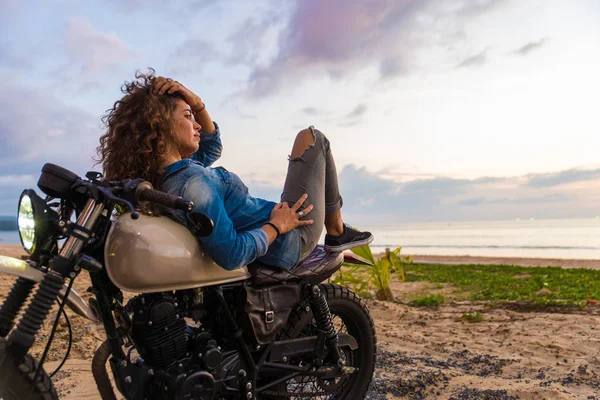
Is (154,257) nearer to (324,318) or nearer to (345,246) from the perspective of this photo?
(324,318)

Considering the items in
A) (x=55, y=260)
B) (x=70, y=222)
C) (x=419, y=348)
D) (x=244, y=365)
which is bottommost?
(x=419, y=348)

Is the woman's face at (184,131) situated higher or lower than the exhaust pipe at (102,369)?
higher

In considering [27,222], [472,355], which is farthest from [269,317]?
[472,355]

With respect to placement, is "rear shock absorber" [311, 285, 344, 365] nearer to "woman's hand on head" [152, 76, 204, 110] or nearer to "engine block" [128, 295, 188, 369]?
"engine block" [128, 295, 188, 369]

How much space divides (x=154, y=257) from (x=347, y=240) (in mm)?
1482

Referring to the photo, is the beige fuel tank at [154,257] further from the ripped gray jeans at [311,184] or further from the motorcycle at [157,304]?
the ripped gray jeans at [311,184]

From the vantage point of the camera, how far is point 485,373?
4133 millimetres

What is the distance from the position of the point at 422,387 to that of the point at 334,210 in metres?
1.62

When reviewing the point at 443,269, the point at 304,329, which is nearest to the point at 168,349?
the point at 304,329

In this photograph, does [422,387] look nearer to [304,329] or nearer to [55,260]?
[304,329]

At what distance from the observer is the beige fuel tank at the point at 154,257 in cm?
196

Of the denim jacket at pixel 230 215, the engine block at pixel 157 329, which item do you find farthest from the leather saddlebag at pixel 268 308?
the engine block at pixel 157 329

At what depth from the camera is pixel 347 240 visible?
125 inches

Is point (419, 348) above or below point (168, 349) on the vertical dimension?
below
